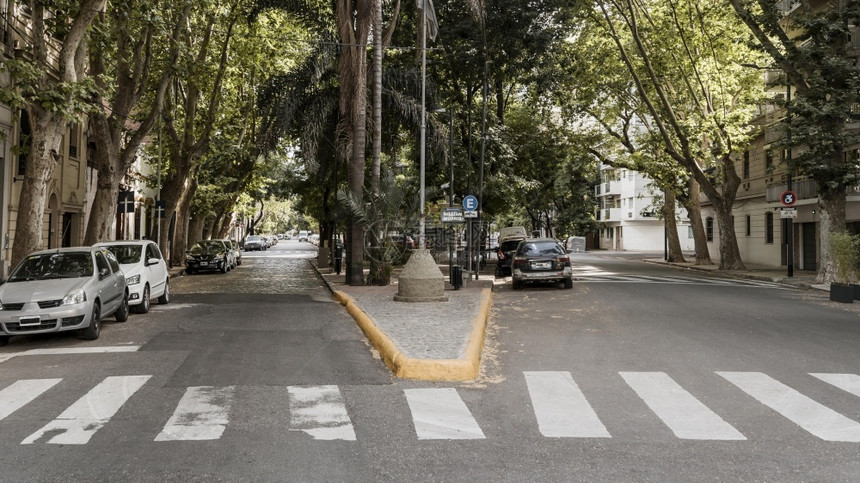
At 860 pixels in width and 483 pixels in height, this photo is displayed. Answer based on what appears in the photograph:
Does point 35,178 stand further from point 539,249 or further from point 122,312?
point 539,249

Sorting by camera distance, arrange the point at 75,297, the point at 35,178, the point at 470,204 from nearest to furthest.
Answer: the point at 75,297 → the point at 35,178 → the point at 470,204

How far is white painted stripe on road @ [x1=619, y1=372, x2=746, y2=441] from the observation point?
19.1ft

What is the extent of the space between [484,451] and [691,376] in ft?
12.5

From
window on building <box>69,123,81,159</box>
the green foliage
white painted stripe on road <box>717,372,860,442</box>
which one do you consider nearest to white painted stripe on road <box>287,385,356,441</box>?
white painted stripe on road <box>717,372,860,442</box>

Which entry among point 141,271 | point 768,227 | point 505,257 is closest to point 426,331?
point 141,271

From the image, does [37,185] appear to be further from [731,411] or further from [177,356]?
[731,411]

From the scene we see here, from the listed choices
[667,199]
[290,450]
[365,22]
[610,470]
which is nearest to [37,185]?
[365,22]

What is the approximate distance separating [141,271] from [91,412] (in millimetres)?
8850

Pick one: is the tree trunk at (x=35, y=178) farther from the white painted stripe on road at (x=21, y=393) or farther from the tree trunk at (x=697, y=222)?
the tree trunk at (x=697, y=222)

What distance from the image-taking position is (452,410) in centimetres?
655

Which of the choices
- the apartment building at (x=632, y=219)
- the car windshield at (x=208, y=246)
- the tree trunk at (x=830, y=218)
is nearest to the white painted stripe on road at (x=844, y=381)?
the tree trunk at (x=830, y=218)

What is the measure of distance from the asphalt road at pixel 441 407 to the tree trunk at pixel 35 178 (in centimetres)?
372

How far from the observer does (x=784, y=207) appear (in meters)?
25.9

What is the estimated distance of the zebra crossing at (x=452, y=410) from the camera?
577 cm
